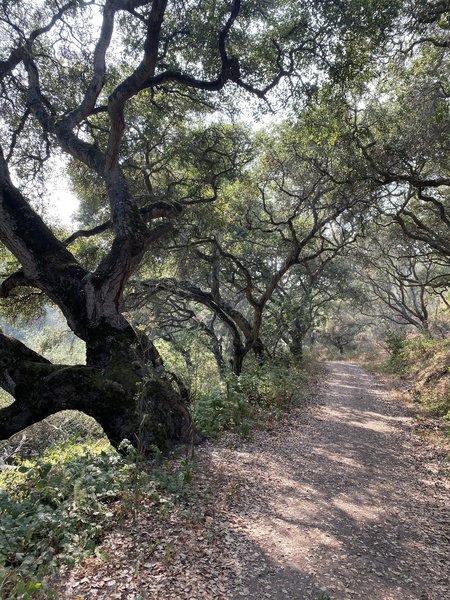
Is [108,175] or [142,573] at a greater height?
[108,175]

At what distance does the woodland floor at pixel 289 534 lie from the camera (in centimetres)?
306

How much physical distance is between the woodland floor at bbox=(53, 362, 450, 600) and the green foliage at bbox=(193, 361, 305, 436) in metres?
0.62

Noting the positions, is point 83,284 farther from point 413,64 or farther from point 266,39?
point 413,64

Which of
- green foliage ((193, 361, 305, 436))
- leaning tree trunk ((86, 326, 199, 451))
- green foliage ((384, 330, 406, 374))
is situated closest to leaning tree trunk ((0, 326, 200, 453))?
leaning tree trunk ((86, 326, 199, 451))

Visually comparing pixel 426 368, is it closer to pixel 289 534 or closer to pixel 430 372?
pixel 430 372

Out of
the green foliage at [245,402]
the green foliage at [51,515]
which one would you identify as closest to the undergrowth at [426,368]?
the green foliage at [245,402]

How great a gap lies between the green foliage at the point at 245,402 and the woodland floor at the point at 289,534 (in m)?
0.62

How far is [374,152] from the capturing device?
980 cm

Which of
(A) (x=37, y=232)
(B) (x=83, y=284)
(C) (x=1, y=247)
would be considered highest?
(C) (x=1, y=247)

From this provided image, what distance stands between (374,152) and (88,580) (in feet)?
33.7

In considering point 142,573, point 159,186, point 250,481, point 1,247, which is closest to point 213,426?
point 250,481

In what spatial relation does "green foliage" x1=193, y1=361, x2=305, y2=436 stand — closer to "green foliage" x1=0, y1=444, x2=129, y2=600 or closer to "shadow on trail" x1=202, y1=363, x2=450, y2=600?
"shadow on trail" x1=202, y1=363, x2=450, y2=600

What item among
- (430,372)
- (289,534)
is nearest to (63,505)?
(289,534)

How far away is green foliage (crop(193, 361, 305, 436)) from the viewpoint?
7.30m
